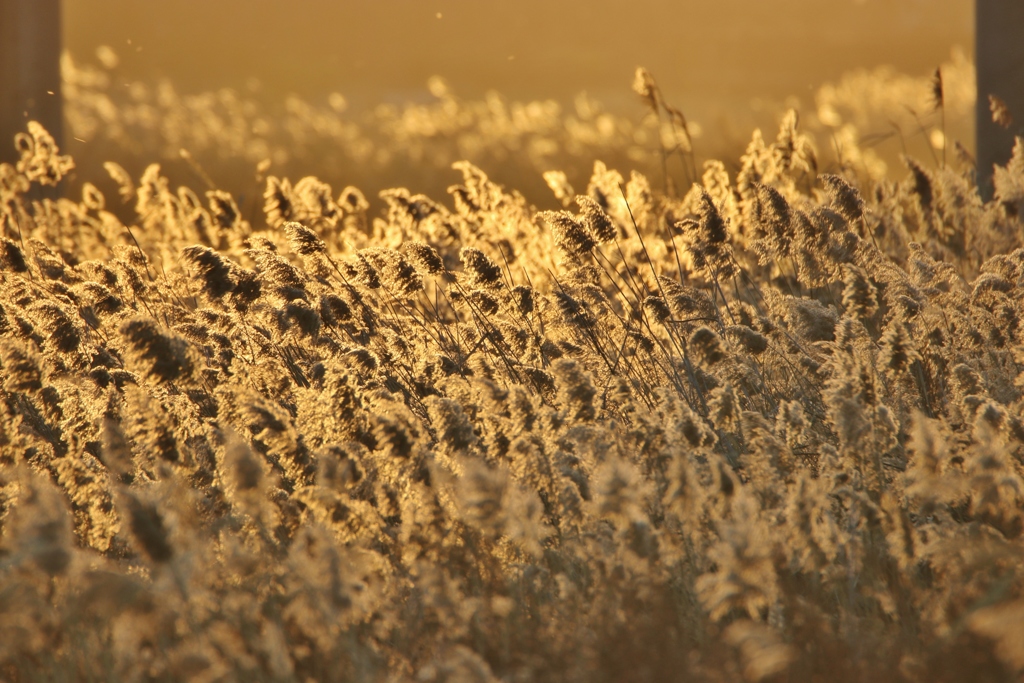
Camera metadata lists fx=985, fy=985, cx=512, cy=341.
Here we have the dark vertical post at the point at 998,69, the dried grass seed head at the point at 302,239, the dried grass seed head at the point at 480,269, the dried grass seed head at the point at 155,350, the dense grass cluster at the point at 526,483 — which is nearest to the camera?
the dense grass cluster at the point at 526,483

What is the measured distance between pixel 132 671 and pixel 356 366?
1342 millimetres

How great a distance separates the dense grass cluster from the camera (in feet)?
6.03

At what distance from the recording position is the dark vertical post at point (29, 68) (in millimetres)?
8773

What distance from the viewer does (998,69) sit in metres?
8.09

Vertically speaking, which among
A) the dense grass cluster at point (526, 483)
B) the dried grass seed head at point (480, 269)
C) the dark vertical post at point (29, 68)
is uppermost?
the dark vertical post at point (29, 68)

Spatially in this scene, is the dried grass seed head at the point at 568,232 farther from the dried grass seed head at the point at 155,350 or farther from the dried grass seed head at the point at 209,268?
the dried grass seed head at the point at 155,350

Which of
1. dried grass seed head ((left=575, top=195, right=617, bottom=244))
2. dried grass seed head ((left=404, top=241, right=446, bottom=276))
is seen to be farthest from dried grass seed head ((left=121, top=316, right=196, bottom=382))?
dried grass seed head ((left=575, top=195, right=617, bottom=244))

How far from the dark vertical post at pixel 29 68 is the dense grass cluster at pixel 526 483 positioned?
5.04m

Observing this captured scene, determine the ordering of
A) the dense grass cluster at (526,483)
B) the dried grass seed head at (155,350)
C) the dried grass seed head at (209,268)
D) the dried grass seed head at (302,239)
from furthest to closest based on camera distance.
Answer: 1. the dried grass seed head at (302,239)
2. the dried grass seed head at (209,268)
3. the dried grass seed head at (155,350)
4. the dense grass cluster at (526,483)

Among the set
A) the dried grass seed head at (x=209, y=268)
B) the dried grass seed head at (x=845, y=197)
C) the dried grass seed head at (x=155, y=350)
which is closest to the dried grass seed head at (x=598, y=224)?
the dried grass seed head at (x=845, y=197)

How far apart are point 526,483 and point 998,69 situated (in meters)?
7.22

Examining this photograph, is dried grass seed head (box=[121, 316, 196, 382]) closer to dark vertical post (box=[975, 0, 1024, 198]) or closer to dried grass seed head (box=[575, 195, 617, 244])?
dried grass seed head (box=[575, 195, 617, 244])

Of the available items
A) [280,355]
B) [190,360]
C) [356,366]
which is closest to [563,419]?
[356,366]

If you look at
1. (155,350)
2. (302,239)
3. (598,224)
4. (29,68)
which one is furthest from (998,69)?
(29,68)
